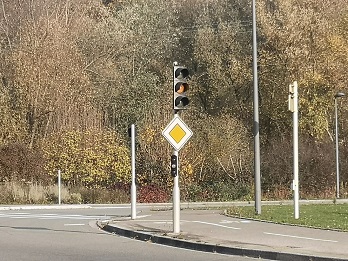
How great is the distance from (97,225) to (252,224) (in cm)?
519

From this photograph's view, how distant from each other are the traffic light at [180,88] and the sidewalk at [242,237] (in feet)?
10.3

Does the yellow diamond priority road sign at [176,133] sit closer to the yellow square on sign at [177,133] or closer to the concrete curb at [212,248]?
the yellow square on sign at [177,133]

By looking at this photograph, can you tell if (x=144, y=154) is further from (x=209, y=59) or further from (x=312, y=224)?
(x=312, y=224)

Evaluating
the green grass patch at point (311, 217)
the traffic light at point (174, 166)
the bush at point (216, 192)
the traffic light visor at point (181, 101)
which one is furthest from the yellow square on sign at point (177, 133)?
the bush at point (216, 192)

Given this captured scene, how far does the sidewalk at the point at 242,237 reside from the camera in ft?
43.5

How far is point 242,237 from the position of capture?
16.1 meters

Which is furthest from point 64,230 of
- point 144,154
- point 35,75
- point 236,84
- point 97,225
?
point 236,84

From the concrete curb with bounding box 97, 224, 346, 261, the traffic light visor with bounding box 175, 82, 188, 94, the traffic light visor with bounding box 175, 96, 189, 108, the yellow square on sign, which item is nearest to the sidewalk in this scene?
the concrete curb with bounding box 97, 224, 346, 261

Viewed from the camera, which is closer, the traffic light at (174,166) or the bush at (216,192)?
the traffic light at (174,166)

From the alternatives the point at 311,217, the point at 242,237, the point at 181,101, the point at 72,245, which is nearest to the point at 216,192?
the point at 311,217

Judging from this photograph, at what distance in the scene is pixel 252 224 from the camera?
63.0 ft

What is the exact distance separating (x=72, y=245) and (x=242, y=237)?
393 centimetres

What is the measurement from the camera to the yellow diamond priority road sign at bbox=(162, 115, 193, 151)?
1691 cm

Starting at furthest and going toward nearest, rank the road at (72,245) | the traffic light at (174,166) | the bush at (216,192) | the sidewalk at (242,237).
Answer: the bush at (216,192) → the traffic light at (174,166) → the road at (72,245) → the sidewalk at (242,237)
